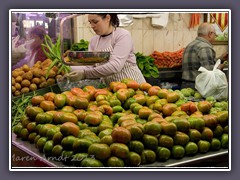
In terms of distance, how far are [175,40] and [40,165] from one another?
1704mm

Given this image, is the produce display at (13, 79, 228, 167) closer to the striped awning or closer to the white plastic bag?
the white plastic bag

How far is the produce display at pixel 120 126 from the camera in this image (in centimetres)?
334

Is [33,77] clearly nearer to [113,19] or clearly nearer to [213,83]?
[113,19]

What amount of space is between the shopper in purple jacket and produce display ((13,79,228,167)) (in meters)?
0.16

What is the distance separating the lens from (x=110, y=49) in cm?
388

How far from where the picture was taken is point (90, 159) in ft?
11.2

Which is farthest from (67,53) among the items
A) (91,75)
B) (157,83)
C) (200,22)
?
(200,22)

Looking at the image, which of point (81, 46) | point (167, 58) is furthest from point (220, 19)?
point (81, 46)

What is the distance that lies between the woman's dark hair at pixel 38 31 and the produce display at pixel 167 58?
1046 millimetres

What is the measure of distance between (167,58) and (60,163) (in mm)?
1391

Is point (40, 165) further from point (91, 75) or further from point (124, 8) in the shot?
point (124, 8)

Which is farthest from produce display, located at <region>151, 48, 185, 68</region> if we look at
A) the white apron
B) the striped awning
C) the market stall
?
the striped awning

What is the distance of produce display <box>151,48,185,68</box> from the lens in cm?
393

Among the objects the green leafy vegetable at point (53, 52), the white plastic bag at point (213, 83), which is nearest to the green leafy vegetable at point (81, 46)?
the green leafy vegetable at point (53, 52)
